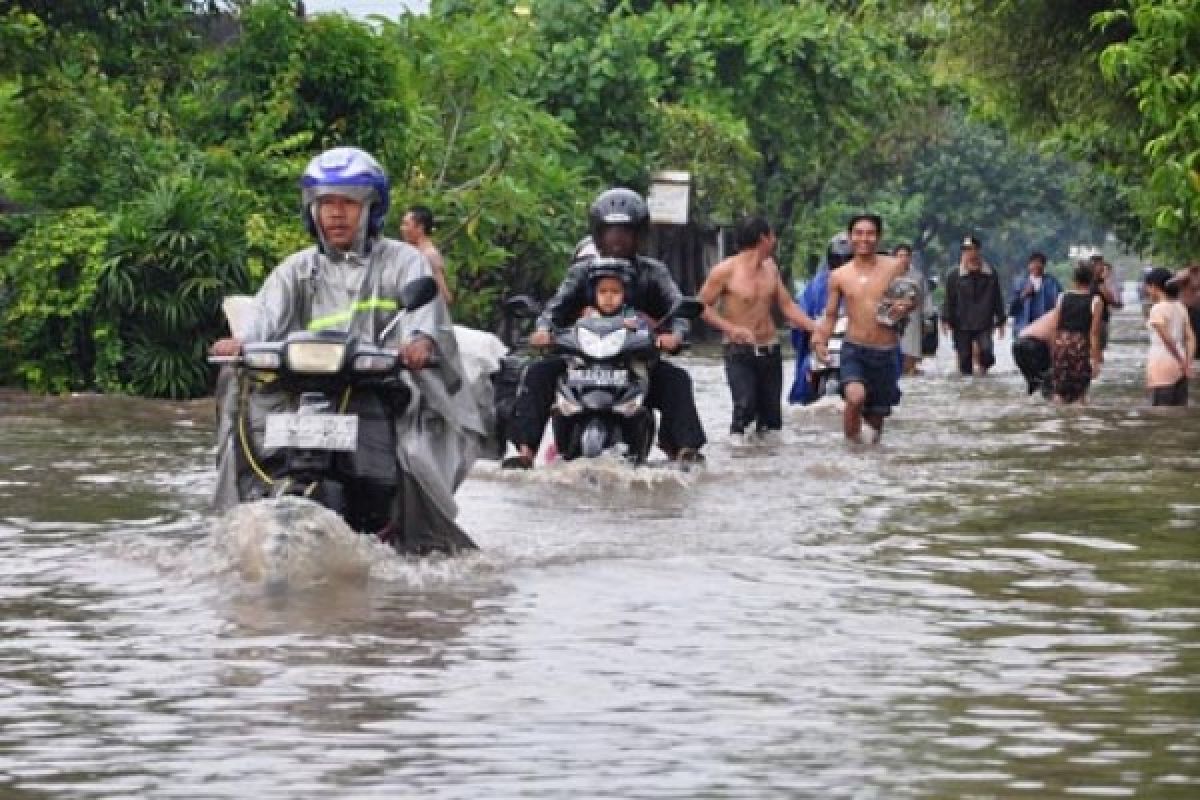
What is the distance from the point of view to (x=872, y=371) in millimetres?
20781

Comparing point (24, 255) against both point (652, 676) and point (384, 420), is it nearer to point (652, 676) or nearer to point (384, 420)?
point (384, 420)

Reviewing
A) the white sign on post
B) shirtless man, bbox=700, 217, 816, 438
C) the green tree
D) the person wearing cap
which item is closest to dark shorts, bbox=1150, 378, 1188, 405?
the person wearing cap

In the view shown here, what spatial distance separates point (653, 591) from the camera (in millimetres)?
11969

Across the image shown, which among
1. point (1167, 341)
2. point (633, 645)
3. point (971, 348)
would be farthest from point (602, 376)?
point (971, 348)

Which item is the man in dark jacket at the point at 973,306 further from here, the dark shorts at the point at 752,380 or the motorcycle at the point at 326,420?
the motorcycle at the point at 326,420

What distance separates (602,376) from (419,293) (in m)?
5.28

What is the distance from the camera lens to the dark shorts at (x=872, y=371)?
2070 centimetres

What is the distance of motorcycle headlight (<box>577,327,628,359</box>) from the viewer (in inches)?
667

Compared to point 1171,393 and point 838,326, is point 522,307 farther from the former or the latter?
point 1171,393

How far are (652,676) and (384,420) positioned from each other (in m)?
2.76

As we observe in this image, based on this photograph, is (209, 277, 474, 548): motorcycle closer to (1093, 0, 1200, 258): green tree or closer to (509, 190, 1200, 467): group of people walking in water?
(509, 190, 1200, 467): group of people walking in water

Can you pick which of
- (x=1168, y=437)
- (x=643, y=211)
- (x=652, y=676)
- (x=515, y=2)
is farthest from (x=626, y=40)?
(x=652, y=676)

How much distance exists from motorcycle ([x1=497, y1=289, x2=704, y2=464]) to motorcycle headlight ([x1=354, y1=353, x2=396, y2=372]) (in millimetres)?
→ 5183

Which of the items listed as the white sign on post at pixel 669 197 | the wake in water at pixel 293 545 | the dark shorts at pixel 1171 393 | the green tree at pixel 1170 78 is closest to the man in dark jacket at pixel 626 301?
the wake in water at pixel 293 545
